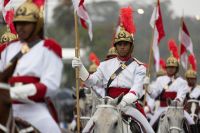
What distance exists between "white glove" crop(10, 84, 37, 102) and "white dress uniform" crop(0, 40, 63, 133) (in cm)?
20

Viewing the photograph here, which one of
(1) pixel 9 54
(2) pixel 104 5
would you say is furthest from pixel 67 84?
(1) pixel 9 54

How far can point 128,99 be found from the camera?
15.4 m

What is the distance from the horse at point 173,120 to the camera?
2020 centimetres

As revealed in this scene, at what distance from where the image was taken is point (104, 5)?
3083 inches

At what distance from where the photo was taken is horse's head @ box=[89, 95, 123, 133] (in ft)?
47.3

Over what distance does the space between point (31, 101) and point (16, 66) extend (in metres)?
0.80

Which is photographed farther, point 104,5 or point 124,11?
point 104,5

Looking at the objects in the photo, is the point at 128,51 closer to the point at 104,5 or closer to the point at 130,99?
the point at 130,99

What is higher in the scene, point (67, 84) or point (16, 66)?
point (16, 66)

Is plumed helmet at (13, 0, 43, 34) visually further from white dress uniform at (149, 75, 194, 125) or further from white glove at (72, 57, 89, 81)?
white dress uniform at (149, 75, 194, 125)

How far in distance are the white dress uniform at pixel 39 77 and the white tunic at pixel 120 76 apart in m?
4.95

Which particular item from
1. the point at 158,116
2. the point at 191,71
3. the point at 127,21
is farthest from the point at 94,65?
the point at 127,21

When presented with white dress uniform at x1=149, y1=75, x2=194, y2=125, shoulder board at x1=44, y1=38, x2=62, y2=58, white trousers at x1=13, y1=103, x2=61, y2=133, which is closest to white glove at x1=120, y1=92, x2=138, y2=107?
shoulder board at x1=44, y1=38, x2=62, y2=58

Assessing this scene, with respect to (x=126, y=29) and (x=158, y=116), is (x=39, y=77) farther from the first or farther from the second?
(x=158, y=116)
